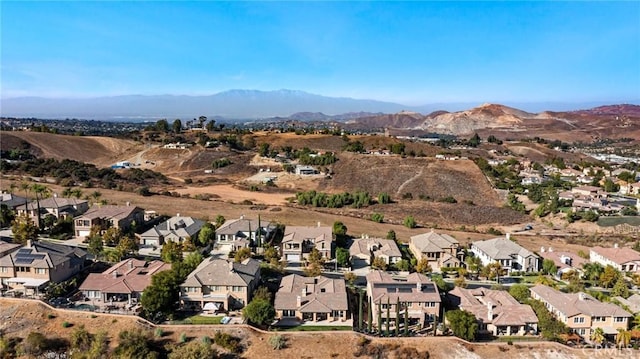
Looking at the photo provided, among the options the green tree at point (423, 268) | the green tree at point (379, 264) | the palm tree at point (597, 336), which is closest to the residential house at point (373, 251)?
the green tree at point (379, 264)

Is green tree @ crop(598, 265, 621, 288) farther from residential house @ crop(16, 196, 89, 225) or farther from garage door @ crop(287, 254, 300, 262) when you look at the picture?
residential house @ crop(16, 196, 89, 225)

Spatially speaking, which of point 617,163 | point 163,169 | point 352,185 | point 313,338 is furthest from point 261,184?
point 617,163

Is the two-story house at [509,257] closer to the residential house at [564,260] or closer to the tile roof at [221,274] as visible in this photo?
the residential house at [564,260]

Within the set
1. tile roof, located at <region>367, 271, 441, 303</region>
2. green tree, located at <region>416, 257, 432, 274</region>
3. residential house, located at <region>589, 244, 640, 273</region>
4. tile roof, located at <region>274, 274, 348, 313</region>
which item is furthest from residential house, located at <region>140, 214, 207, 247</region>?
residential house, located at <region>589, 244, 640, 273</region>

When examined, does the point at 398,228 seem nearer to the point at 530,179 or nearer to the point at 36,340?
the point at 36,340

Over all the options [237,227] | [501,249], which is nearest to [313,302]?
[237,227]
